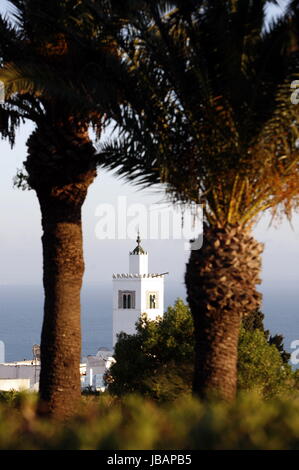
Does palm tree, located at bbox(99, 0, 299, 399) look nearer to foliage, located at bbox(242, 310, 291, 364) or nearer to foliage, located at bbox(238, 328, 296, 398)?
foliage, located at bbox(238, 328, 296, 398)

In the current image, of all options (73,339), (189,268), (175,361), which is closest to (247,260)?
(189,268)

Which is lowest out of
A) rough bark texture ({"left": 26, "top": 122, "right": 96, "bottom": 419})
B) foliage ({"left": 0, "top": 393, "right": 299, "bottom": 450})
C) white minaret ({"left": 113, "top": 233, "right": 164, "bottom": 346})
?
foliage ({"left": 0, "top": 393, "right": 299, "bottom": 450})

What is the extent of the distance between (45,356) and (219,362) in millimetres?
3026

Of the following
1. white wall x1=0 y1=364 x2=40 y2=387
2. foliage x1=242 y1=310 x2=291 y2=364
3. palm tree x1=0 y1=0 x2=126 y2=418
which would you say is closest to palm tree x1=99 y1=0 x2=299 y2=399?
palm tree x1=0 y1=0 x2=126 y2=418

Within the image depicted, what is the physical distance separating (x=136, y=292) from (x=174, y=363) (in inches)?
1969

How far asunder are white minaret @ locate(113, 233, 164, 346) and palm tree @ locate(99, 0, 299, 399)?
58302 millimetres

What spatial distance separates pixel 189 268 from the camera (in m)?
13.1

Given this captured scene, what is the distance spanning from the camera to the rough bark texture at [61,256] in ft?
46.0

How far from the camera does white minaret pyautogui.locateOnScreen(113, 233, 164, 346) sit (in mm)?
72312

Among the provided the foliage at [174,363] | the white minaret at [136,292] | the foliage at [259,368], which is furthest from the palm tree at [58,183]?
the white minaret at [136,292]

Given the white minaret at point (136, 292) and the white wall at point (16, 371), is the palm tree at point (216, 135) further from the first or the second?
the white minaret at point (136, 292)

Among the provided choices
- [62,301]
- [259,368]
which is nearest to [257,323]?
[259,368]

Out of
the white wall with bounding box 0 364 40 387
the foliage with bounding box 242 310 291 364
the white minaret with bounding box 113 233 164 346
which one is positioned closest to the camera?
the foliage with bounding box 242 310 291 364
